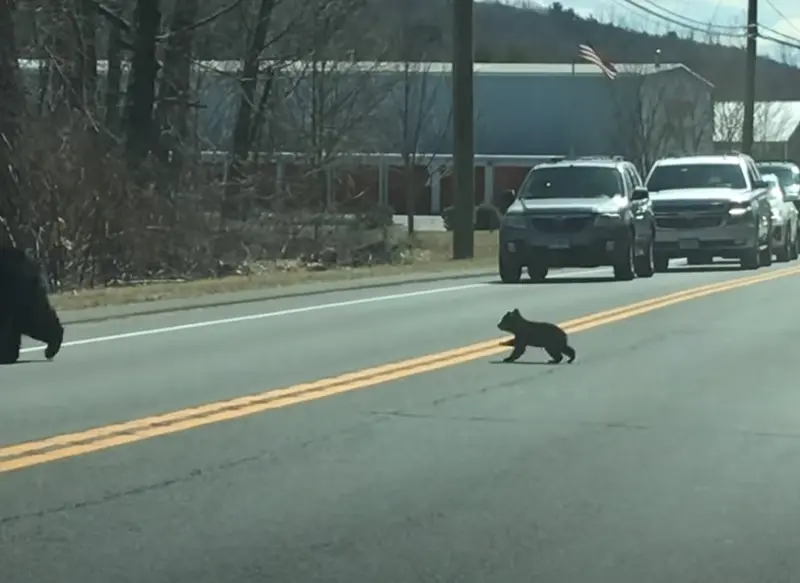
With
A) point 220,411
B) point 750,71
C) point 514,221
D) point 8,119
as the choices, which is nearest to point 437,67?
point 750,71

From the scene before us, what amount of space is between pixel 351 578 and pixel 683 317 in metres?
13.9

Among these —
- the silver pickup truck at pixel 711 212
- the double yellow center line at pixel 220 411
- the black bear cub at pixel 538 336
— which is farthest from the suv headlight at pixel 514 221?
the black bear cub at pixel 538 336

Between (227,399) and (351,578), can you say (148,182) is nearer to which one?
(227,399)

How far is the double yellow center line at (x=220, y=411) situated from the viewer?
10374 millimetres

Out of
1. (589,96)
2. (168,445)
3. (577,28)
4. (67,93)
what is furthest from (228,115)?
(577,28)

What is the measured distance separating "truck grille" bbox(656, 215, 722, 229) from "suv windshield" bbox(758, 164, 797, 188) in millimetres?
14424

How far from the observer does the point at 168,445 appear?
10.7 metres

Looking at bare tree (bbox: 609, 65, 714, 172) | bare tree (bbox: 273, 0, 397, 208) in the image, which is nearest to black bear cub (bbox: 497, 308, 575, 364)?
bare tree (bbox: 273, 0, 397, 208)

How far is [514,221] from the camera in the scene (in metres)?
28.3

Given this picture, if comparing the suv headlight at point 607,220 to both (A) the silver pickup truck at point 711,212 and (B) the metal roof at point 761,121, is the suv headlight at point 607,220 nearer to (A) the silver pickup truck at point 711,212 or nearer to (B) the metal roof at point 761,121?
(A) the silver pickup truck at point 711,212

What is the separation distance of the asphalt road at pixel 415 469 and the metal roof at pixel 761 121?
6604cm

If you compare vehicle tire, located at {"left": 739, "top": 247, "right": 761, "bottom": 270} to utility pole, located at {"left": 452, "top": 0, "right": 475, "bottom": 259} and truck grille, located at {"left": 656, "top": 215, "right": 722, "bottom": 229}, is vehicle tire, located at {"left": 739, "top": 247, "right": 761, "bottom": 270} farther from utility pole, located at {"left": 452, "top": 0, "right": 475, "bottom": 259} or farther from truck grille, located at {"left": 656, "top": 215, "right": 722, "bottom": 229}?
utility pole, located at {"left": 452, "top": 0, "right": 475, "bottom": 259}

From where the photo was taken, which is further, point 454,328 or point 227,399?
point 454,328

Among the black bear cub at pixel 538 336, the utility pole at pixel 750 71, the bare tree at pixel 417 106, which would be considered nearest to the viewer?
the black bear cub at pixel 538 336
